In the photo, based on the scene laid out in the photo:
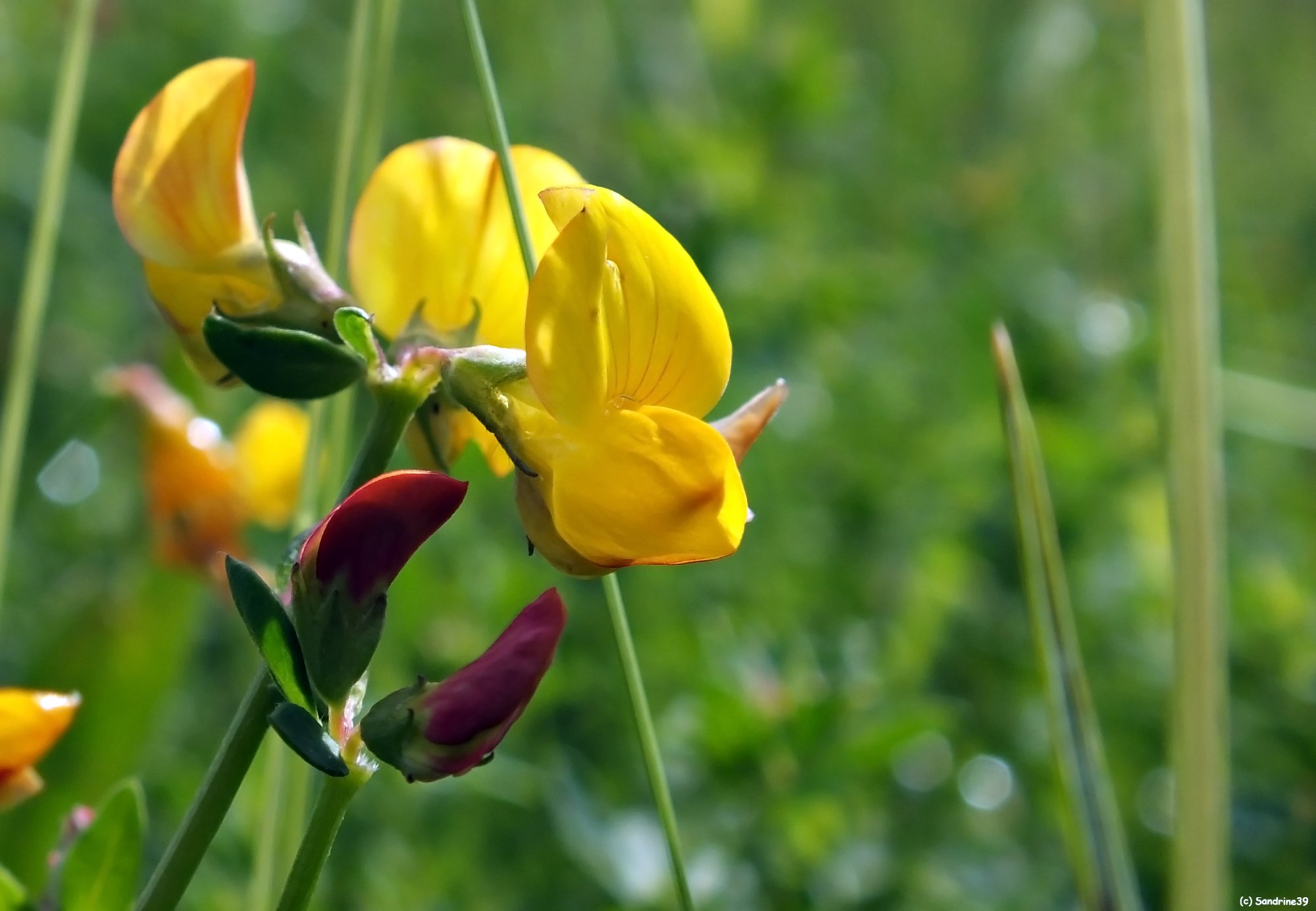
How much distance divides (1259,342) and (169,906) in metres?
2.87

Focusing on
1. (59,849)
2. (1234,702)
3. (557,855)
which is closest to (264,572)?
(557,855)

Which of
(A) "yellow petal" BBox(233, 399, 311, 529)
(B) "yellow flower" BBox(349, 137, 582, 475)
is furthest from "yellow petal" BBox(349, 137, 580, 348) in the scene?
(A) "yellow petal" BBox(233, 399, 311, 529)

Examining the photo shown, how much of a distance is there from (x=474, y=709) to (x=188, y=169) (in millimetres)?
347

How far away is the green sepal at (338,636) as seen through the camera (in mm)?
575

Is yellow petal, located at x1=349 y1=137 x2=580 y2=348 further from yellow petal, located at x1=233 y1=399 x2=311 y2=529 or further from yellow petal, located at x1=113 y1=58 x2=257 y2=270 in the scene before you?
yellow petal, located at x1=233 y1=399 x2=311 y2=529

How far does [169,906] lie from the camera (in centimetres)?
59

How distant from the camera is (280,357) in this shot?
0.62 meters

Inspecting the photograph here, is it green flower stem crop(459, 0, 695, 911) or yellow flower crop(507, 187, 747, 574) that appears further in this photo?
green flower stem crop(459, 0, 695, 911)

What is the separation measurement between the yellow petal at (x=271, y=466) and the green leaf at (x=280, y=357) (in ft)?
3.82

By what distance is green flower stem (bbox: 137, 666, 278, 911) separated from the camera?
1.92 feet

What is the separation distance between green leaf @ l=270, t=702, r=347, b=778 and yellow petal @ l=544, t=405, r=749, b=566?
0.48ft

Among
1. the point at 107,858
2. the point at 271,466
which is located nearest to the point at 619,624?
the point at 107,858

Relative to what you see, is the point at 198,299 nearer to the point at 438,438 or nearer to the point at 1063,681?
the point at 438,438

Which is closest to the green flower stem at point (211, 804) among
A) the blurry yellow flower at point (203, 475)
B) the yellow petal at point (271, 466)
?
the blurry yellow flower at point (203, 475)
